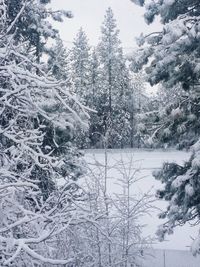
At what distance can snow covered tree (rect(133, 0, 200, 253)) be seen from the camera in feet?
28.5

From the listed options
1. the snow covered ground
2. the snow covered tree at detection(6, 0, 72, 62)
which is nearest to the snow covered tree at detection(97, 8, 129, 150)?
the snow covered ground

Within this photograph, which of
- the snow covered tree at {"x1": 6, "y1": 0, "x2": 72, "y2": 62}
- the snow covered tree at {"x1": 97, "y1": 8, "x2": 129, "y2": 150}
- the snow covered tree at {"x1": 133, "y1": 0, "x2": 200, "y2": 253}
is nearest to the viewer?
the snow covered tree at {"x1": 133, "y1": 0, "x2": 200, "y2": 253}

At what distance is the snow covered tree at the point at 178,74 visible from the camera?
8688 millimetres

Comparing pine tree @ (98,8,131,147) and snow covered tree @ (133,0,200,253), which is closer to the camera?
snow covered tree @ (133,0,200,253)

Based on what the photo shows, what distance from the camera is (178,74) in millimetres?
9164

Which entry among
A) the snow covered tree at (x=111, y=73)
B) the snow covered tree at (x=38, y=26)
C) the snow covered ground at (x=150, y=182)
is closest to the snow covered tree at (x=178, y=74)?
the snow covered ground at (x=150, y=182)

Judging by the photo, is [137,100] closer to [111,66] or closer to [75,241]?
[111,66]

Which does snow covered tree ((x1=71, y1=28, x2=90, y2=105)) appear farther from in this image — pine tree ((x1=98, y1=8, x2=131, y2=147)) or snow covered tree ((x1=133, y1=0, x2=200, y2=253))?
snow covered tree ((x1=133, y1=0, x2=200, y2=253))

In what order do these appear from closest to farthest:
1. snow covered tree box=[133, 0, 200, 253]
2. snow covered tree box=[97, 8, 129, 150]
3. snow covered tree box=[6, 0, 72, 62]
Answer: snow covered tree box=[133, 0, 200, 253] < snow covered tree box=[6, 0, 72, 62] < snow covered tree box=[97, 8, 129, 150]

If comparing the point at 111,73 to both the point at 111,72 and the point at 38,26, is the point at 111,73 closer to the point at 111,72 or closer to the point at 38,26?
the point at 111,72

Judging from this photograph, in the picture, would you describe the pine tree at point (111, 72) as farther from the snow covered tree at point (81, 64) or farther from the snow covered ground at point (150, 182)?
the snow covered ground at point (150, 182)

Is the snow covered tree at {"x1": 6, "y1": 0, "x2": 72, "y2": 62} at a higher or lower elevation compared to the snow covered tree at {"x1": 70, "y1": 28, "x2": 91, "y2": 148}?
lower

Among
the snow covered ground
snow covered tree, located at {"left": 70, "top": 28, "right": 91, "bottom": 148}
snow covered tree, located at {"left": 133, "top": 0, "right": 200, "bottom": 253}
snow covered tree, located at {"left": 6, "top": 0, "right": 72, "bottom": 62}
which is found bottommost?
the snow covered ground

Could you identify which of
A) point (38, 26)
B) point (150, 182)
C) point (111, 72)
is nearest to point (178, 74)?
point (38, 26)
